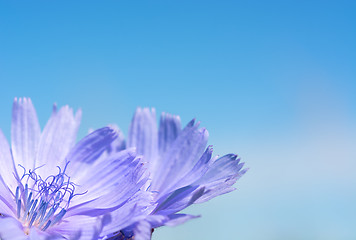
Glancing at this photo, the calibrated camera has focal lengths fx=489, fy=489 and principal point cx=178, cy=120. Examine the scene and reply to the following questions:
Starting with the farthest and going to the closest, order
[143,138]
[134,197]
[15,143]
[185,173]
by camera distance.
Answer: [143,138], [15,143], [185,173], [134,197]

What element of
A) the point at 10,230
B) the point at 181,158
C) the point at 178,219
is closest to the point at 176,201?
the point at 178,219

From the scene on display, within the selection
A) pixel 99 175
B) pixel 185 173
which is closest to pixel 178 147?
pixel 185 173

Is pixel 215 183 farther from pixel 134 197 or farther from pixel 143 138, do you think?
pixel 143 138

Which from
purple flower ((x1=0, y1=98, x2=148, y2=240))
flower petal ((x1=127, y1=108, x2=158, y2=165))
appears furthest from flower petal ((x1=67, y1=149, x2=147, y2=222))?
flower petal ((x1=127, y1=108, x2=158, y2=165))

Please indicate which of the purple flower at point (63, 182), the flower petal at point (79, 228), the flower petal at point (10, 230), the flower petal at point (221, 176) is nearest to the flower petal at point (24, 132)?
the purple flower at point (63, 182)

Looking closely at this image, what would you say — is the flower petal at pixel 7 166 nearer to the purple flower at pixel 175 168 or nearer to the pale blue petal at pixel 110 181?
the pale blue petal at pixel 110 181

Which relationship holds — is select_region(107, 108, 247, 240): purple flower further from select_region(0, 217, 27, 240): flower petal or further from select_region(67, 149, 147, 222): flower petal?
select_region(0, 217, 27, 240): flower petal

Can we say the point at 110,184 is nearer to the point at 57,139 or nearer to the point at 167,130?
the point at 57,139
